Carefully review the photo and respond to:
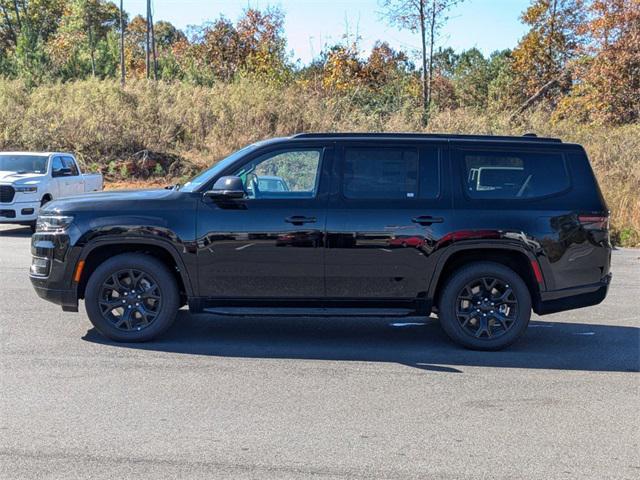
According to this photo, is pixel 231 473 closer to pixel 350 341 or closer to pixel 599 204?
pixel 350 341

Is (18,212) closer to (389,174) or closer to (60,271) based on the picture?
(60,271)

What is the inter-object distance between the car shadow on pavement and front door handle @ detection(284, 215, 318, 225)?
47.0 inches

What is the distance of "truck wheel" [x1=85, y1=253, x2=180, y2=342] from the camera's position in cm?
752

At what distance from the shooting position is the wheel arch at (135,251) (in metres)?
7.43

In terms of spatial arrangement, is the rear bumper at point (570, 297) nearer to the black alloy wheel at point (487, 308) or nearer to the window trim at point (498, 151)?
the black alloy wheel at point (487, 308)

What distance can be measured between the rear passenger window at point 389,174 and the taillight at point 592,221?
1.39 meters

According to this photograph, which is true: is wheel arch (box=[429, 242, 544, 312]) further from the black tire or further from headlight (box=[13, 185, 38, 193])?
headlight (box=[13, 185, 38, 193])

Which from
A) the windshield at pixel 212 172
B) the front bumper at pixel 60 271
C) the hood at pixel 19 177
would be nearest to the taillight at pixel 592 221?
the windshield at pixel 212 172

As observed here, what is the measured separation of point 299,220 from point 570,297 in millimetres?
2660

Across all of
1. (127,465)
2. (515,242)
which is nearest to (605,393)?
(515,242)

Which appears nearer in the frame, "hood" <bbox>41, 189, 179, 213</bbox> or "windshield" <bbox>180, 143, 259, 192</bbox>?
"hood" <bbox>41, 189, 179, 213</bbox>

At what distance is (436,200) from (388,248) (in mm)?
650

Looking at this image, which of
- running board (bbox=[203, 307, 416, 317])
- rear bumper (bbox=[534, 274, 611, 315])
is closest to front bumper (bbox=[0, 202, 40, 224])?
running board (bbox=[203, 307, 416, 317])

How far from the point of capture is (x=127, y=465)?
4.71 m
